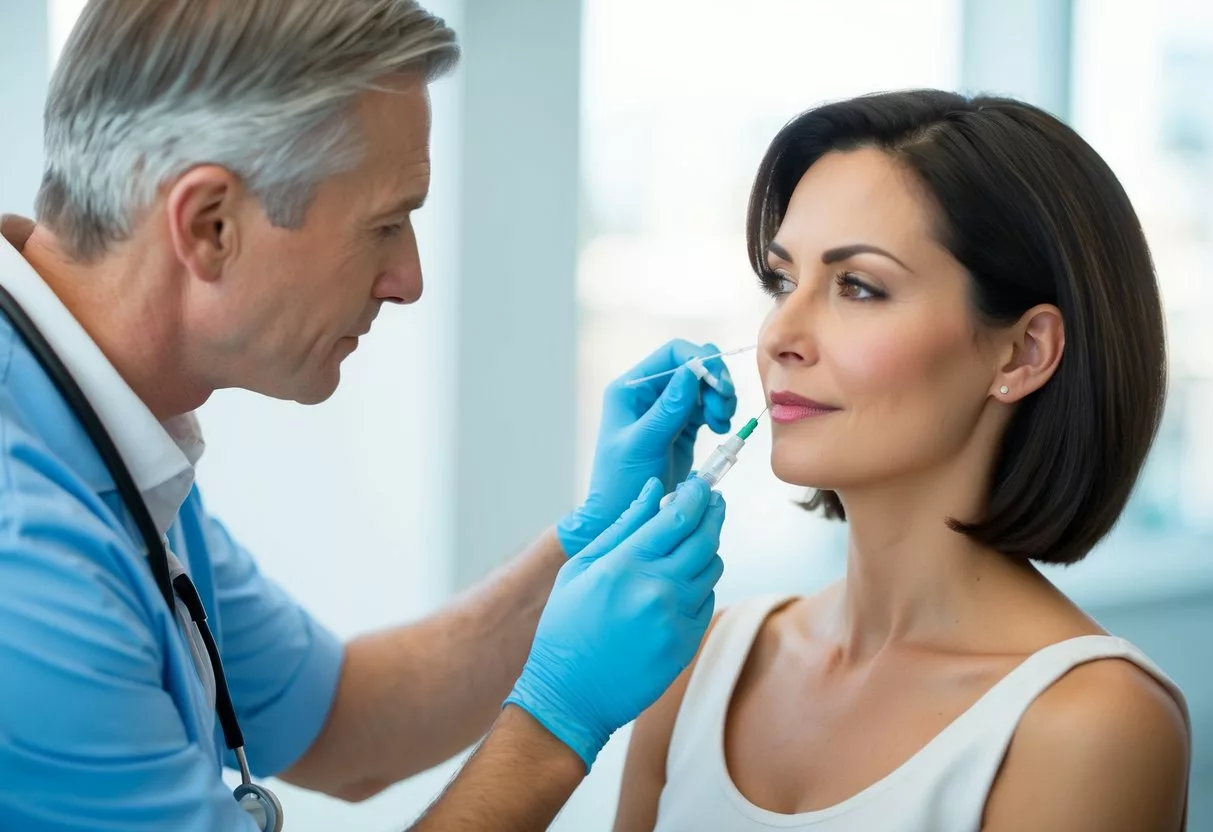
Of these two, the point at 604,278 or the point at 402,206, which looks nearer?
the point at 402,206

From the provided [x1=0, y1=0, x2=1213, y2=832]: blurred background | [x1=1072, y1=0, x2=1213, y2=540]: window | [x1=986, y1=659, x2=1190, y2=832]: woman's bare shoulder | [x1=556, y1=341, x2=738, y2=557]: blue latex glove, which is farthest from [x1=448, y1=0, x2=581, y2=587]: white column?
[x1=1072, y1=0, x2=1213, y2=540]: window

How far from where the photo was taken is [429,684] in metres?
1.69

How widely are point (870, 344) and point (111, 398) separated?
2.61 feet

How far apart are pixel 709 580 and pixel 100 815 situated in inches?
24.6

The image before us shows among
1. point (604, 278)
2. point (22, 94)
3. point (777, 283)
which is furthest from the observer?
point (604, 278)

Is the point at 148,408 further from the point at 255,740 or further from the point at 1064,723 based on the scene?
the point at 1064,723

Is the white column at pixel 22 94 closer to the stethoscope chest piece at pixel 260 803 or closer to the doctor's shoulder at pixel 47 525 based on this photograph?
the doctor's shoulder at pixel 47 525

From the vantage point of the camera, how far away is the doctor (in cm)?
106

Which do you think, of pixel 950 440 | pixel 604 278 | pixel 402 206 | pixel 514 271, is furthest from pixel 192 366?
pixel 604 278

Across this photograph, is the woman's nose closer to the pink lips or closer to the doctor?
the pink lips

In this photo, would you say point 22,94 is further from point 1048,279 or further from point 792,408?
point 1048,279

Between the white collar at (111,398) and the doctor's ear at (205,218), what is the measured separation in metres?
0.14

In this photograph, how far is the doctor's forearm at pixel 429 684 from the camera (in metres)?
1.68

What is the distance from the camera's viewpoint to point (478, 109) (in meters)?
2.29
